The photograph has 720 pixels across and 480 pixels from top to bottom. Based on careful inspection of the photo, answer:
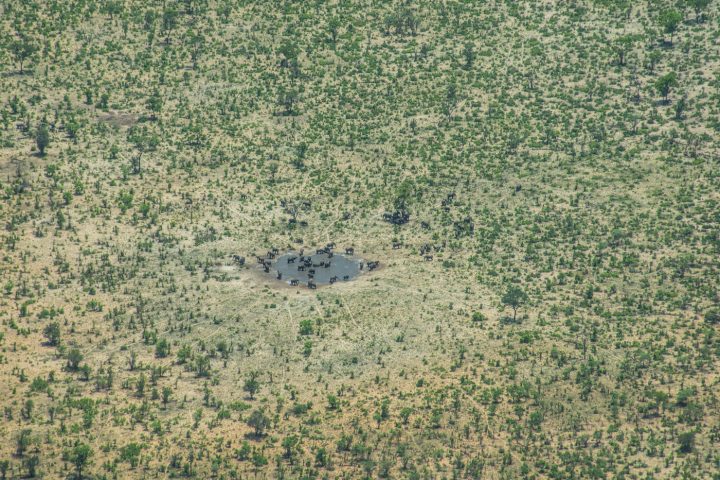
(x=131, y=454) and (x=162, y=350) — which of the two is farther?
(x=162, y=350)

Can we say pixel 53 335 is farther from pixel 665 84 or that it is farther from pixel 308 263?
pixel 665 84

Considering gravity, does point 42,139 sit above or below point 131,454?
above

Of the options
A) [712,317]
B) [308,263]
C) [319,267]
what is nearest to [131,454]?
[308,263]

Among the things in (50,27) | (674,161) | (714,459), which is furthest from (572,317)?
(50,27)

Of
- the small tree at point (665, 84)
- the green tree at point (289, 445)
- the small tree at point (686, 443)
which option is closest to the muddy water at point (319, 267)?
the green tree at point (289, 445)

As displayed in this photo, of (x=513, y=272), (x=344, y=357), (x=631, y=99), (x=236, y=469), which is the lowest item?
(x=236, y=469)

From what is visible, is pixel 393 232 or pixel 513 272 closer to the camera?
pixel 513 272

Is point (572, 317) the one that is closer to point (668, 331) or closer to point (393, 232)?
point (668, 331)

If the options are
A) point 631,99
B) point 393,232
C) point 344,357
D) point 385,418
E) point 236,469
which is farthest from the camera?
point 631,99
